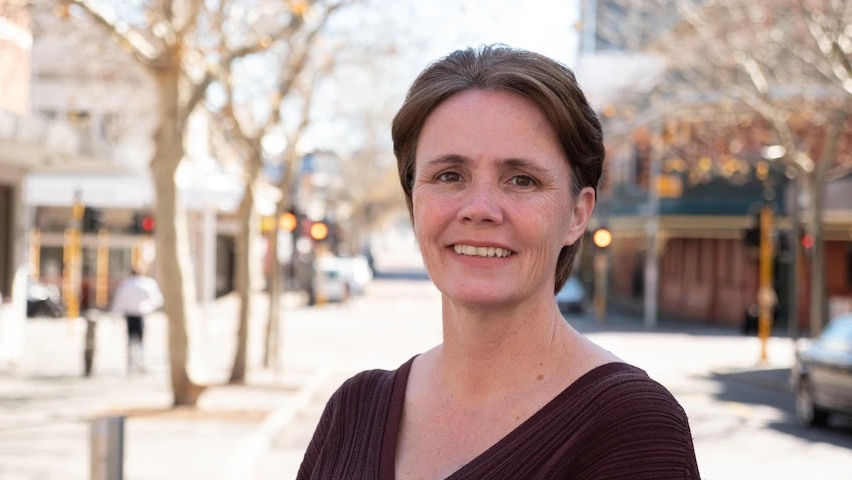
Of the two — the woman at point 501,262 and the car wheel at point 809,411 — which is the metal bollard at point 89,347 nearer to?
the car wheel at point 809,411

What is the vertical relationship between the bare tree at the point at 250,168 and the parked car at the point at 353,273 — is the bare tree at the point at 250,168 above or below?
above

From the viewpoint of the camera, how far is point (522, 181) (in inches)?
90.0

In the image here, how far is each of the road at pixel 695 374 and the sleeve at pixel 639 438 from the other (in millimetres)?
9968

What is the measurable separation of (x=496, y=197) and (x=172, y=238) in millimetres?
14366

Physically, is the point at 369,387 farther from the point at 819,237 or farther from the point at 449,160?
the point at 819,237

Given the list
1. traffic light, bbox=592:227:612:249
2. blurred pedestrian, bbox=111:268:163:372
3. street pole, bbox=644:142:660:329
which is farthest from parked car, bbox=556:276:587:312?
blurred pedestrian, bbox=111:268:163:372

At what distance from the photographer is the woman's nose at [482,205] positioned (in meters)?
2.25

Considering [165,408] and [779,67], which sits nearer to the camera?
[165,408]

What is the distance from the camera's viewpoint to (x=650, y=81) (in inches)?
1646

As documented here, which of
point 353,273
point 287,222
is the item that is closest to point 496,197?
point 287,222

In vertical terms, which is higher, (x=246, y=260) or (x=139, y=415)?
(x=246, y=260)

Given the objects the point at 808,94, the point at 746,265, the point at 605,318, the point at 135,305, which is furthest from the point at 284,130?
the point at 605,318

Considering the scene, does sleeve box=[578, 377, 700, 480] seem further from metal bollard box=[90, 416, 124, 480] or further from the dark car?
the dark car

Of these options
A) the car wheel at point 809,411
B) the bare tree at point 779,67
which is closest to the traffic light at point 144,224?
the bare tree at point 779,67
